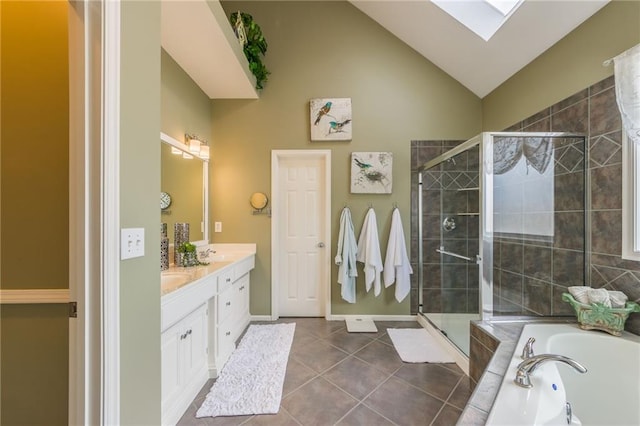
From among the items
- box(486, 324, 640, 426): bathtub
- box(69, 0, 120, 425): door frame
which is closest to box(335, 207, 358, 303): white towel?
box(486, 324, 640, 426): bathtub

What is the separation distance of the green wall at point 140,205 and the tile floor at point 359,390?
725 mm

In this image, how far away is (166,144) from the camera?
84.4 inches

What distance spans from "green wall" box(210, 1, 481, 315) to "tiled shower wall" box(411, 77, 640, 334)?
1.19 m

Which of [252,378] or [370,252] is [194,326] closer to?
[252,378]

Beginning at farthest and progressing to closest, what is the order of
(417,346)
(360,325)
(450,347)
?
1. (360,325)
2. (417,346)
3. (450,347)

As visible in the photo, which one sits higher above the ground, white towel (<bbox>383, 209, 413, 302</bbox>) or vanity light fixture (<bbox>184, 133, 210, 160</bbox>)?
vanity light fixture (<bbox>184, 133, 210, 160</bbox>)

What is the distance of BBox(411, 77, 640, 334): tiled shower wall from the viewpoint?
1.55 m

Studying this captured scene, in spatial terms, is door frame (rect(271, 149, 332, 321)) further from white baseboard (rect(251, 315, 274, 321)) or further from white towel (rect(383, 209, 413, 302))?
white towel (rect(383, 209, 413, 302))

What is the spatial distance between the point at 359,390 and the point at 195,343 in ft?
3.84

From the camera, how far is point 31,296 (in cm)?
98

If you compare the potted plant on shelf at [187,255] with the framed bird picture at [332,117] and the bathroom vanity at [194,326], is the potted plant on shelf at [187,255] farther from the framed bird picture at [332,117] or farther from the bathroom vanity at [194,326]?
the framed bird picture at [332,117]

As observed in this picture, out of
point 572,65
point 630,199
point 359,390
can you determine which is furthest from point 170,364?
point 572,65

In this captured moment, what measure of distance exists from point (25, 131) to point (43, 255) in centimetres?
49

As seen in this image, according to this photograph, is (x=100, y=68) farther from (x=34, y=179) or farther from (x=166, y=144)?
(x=166, y=144)
